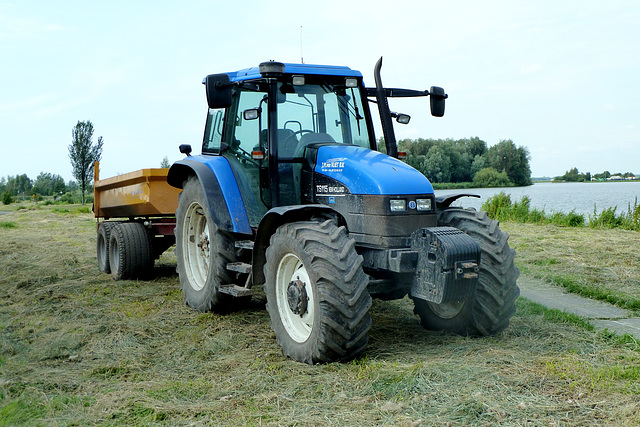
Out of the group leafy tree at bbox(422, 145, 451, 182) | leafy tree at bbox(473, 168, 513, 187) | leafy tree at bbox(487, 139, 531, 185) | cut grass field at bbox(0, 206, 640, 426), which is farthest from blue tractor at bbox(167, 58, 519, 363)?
leafy tree at bbox(487, 139, 531, 185)

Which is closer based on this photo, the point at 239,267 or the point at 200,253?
the point at 239,267

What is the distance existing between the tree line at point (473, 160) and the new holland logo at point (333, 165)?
16181 millimetres

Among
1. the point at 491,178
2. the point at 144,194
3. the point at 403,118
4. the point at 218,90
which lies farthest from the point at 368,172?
the point at 491,178

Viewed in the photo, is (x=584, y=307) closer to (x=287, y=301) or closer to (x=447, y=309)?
(x=447, y=309)

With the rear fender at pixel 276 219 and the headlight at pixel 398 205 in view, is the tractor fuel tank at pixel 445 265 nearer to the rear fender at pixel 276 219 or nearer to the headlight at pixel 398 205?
the headlight at pixel 398 205

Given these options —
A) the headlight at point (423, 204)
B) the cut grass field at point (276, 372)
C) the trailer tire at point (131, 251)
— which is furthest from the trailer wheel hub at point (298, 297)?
the trailer tire at point (131, 251)

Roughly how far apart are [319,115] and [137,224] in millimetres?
4238

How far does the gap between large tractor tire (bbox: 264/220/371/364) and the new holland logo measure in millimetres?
609

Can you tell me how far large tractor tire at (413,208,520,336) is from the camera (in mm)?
4590

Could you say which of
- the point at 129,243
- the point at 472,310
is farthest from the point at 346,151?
the point at 129,243

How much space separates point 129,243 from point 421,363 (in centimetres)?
552

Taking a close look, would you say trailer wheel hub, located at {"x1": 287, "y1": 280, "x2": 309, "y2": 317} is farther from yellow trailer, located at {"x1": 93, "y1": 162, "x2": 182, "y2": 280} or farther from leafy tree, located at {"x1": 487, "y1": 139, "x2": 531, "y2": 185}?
leafy tree, located at {"x1": 487, "y1": 139, "x2": 531, "y2": 185}

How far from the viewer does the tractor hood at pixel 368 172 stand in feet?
15.1

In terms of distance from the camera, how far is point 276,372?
4.17 meters
